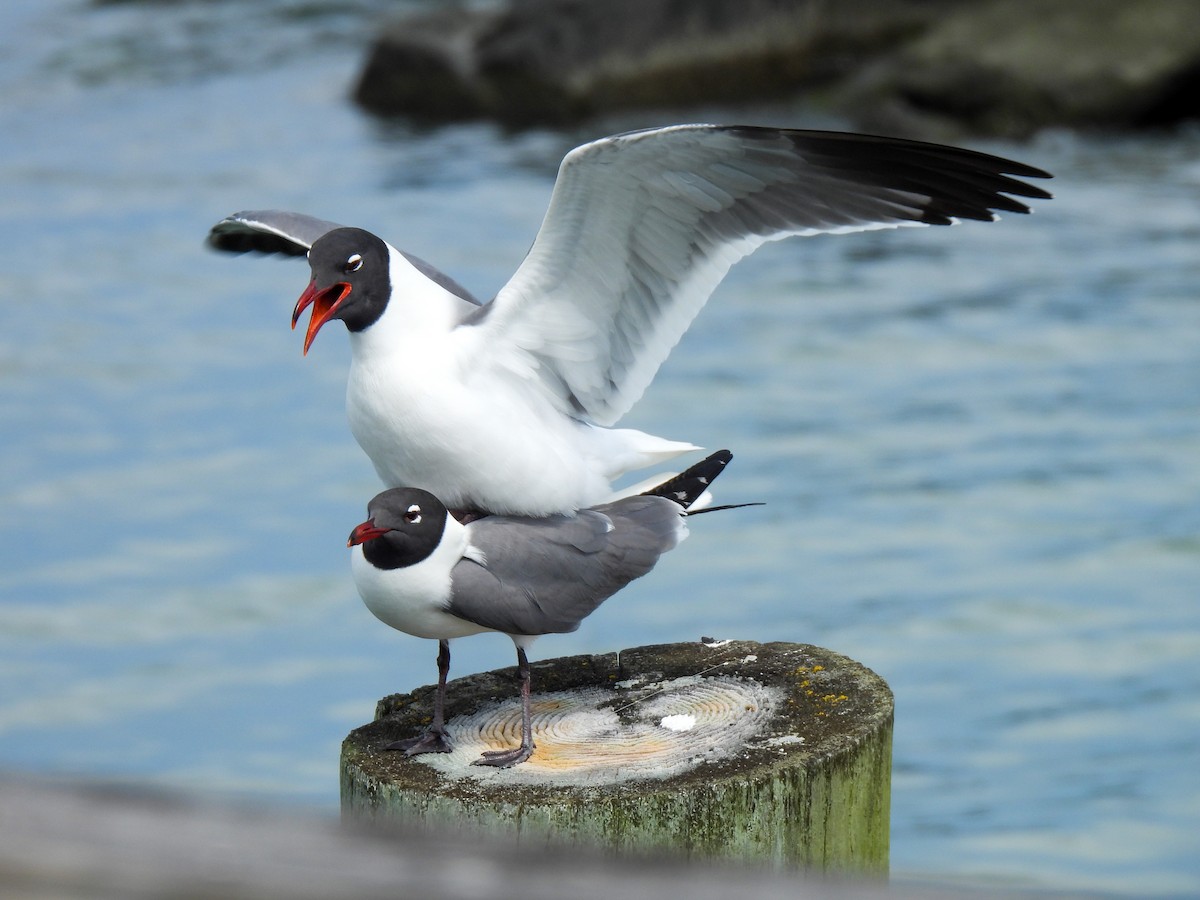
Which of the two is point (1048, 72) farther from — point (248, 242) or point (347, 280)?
point (347, 280)

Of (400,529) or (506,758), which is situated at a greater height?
(400,529)

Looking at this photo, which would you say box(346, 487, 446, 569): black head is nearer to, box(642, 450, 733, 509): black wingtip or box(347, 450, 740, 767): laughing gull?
box(347, 450, 740, 767): laughing gull

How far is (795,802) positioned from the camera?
2973mm

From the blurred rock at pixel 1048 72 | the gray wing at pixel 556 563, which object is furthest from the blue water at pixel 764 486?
the gray wing at pixel 556 563

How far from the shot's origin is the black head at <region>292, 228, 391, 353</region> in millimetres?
3295

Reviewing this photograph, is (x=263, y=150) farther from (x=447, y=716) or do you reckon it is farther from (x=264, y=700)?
(x=447, y=716)

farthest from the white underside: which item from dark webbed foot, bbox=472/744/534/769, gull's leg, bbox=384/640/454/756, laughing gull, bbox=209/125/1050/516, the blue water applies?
the blue water

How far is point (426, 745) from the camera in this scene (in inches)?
127

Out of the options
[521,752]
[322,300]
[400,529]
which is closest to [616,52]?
[322,300]

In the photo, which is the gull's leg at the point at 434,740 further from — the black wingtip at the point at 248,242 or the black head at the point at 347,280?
the black wingtip at the point at 248,242

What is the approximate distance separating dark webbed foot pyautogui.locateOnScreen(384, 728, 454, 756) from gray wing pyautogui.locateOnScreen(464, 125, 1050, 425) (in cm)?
77

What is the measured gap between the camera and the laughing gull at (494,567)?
3.15 metres

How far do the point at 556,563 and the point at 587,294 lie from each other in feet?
2.02

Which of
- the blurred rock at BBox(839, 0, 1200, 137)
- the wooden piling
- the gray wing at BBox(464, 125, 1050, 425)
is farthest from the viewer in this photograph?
the blurred rock at BBox(839, 0, 1200, 137)
